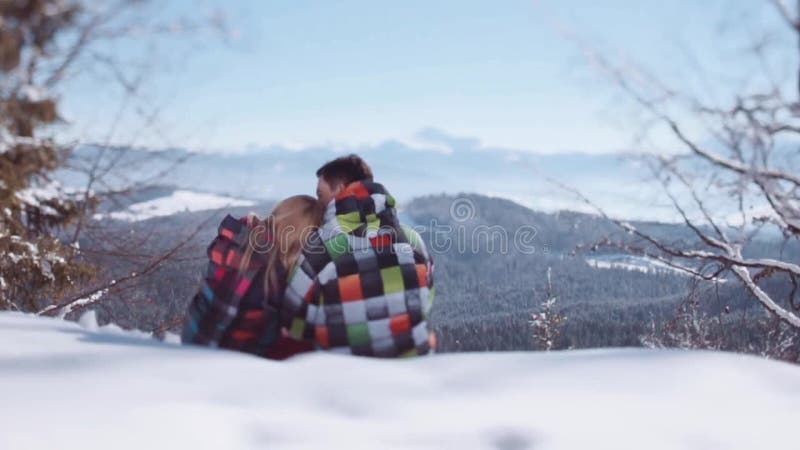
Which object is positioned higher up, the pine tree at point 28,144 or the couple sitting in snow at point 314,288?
the pine tree at point 28,144

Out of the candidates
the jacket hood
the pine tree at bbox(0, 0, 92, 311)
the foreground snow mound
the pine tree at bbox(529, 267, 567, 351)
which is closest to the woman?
the jacket hood

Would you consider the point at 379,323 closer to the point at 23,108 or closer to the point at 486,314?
the point at 23,108

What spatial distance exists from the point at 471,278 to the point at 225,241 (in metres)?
192

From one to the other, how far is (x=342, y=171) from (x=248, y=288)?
98 cm

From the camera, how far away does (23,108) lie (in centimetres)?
343

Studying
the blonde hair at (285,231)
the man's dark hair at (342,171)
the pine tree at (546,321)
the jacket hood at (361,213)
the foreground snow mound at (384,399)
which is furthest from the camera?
the pine tree at (546,321)

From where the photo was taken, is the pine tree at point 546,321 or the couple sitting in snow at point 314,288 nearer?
the couple sitting in snow at point 314,288

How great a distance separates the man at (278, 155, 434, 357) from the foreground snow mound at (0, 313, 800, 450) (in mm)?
443

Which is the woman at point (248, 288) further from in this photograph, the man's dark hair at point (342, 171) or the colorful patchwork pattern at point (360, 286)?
the man's dark hair at point (342, 171)

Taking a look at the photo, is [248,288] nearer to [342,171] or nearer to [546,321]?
[342,171]

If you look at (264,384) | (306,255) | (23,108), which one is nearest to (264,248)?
(306,255)

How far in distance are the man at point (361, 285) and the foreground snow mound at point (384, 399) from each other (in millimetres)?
443

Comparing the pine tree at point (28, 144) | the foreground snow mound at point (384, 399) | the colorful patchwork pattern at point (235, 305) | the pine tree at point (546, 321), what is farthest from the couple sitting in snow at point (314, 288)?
the pine tree at point (546, 321)

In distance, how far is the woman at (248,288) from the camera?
3168mm
